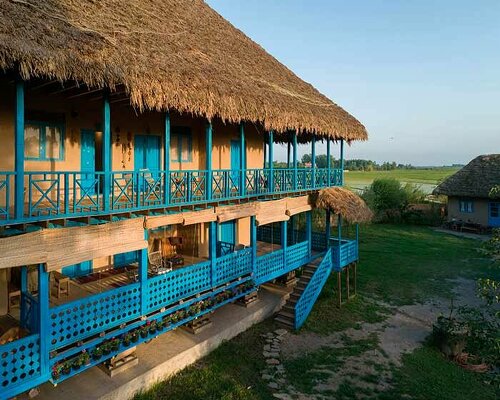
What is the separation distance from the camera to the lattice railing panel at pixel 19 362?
5723 mm

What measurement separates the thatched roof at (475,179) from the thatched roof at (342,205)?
1881 centimetres

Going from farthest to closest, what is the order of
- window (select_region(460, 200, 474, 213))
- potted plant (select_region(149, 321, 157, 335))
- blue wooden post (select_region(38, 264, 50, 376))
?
window (select_region(460, 200, 474, 213)) < potted plant (select_region(149, 321, 157, 335)) < blue wooden post (select_region(38, 264, 50, 376))

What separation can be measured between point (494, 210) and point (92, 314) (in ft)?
95.7

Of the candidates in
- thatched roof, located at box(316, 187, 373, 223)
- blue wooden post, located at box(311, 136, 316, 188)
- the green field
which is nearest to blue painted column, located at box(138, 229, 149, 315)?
blue wooden post, located at box(311, 136, 316, 188)

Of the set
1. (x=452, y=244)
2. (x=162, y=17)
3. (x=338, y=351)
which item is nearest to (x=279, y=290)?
(x=338, y=351)

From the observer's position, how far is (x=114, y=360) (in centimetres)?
776

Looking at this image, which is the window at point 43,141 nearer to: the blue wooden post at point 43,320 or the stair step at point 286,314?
the blue wooden post at point 43,320

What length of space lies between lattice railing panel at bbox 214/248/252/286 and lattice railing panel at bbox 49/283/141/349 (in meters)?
2.55

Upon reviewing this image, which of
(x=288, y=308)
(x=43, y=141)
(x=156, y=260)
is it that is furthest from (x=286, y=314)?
(x=43, y=141)

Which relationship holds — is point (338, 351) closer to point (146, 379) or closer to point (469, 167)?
point (146, 379)

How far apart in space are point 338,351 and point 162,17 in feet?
36.0

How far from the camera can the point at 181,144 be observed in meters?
12.0

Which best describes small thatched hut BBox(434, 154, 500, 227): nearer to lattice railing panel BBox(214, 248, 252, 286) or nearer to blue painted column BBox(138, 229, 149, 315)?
lattice railing panel BBox(214, 248, 252, 286)

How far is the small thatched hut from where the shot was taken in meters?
27.7
